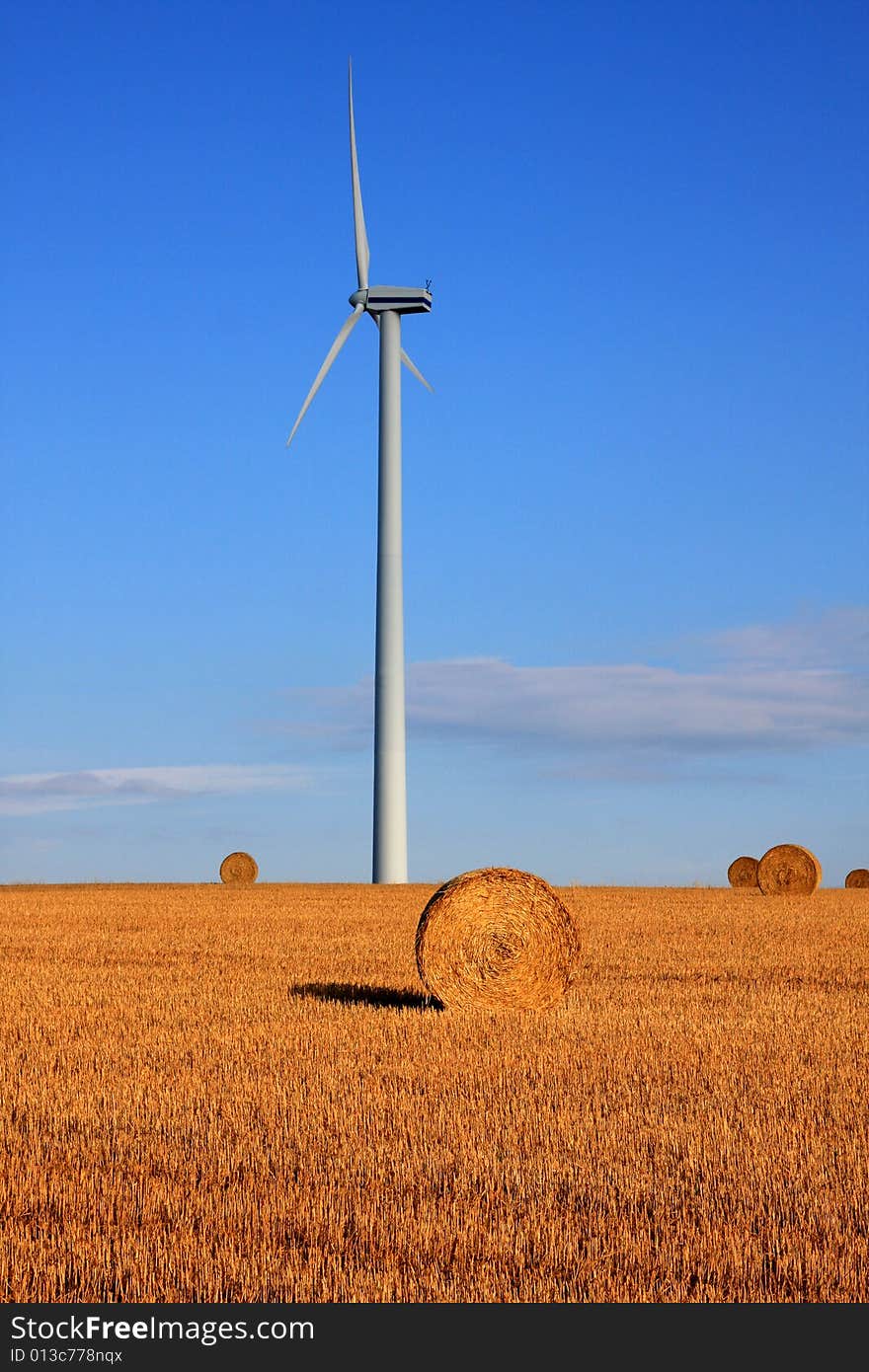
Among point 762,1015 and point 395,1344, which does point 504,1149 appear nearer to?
point 395,1344

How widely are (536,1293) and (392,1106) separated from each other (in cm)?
447

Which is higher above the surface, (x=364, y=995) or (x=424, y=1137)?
(x=364, y=995)

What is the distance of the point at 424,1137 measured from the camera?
33.9 feet

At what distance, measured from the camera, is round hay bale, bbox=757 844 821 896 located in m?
40.5

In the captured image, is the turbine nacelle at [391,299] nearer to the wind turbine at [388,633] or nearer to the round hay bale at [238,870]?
the wind turbine at [388,633]

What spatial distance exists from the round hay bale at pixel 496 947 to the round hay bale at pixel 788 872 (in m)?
23.9

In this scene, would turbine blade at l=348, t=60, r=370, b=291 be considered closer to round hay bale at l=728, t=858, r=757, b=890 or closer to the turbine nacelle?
the turbine nacelle

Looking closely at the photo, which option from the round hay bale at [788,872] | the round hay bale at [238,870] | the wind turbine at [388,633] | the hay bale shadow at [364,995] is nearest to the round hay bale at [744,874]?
the round hay bale at [788,872]

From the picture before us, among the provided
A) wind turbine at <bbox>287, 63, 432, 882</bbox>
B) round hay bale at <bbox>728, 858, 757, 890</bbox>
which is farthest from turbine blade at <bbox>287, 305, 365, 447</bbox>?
round hay bale at <bbox>728, 858, 757, 890</bbox>

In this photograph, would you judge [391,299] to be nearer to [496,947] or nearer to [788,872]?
[788,872]

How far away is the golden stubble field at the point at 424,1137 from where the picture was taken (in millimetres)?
7430

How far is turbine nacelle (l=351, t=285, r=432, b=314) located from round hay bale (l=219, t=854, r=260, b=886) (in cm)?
2093

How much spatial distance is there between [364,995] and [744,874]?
1267 inches

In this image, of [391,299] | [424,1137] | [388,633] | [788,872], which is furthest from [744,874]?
[424,1137]
